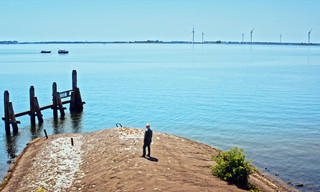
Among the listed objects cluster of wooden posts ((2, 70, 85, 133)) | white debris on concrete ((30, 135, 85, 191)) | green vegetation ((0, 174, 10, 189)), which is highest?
cluster of wooden posts ((2, 70, 85, 133))

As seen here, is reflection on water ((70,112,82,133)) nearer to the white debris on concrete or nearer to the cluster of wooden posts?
the cluster of wooden posts

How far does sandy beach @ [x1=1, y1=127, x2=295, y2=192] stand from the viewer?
50.4 feet

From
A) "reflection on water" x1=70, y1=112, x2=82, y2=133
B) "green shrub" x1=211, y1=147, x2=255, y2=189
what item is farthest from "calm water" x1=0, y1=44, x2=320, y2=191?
"green shrub" x1=211, y1=147, x2=255, y2=189

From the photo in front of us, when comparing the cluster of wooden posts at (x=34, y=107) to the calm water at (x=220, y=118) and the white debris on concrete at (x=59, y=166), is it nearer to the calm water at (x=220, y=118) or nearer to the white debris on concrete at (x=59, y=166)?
the calm water at (x=220, y=118)

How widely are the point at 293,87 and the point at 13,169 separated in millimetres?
56749

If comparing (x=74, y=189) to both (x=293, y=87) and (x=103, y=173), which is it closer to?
(x=103, y=173)

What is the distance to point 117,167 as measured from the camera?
17297 millimetres

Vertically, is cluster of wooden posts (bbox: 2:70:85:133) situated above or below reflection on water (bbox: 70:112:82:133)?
above

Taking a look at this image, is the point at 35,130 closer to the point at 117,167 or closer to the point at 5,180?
the point at 5,180

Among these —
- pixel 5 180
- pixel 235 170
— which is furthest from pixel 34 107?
Answer: pixel 235 170

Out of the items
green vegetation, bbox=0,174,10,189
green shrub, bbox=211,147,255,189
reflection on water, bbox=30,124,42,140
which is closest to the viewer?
green shrub, bbox=211,147,255,189

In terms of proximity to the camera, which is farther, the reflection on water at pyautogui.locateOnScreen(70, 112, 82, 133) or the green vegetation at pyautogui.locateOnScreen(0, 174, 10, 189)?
the reflection on water at pyautogui.locateOnScreen(70, 112, 82, 133)

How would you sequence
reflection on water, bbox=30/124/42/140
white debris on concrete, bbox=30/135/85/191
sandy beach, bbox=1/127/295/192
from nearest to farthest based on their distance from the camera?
sandy beach, bbox=1/127/295/192, white debris on concrete, bbox=30/135/85/191, reflection on water, bbox=30/124/42/140

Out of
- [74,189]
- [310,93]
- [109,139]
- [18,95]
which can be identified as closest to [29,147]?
[109,139]
